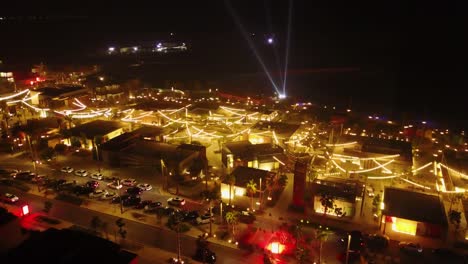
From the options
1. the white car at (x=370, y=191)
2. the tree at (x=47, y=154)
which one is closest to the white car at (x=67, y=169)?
the tree at (x=47, y=154)

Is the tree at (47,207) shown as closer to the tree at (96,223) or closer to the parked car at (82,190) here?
the parked car at (82,190)

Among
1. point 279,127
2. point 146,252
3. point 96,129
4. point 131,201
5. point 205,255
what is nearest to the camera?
point 205,255

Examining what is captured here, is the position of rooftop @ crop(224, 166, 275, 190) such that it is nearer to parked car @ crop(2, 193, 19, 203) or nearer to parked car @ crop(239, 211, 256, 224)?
parked car @ crop(239, 211, 256, 224)

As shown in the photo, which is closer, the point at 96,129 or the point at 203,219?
the point at 203,219

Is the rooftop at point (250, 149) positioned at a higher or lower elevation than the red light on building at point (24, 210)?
higher

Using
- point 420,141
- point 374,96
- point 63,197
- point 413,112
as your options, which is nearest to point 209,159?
point 63,197

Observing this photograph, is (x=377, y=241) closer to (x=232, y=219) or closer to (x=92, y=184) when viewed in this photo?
(x=232, y=219)

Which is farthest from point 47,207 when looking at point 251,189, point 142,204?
point 251,189
